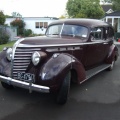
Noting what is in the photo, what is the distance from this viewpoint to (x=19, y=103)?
15.2 feet

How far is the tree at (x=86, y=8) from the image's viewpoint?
34.3 m

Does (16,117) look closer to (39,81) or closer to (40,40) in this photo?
(39,81)

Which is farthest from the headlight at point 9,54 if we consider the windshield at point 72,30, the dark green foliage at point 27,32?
the dark green foliage at point 27,32

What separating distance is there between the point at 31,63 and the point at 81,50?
5.60ft

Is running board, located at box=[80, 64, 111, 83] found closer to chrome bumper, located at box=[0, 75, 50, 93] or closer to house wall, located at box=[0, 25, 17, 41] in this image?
chrome bumper, located at box=[0, 75, 50, 93]

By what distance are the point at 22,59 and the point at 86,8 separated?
3163cm

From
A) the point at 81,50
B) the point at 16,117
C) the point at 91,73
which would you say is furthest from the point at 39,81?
the point at 91,73

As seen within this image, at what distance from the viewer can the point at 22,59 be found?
14.6 feet

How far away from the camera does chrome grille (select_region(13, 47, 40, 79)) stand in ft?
14.6

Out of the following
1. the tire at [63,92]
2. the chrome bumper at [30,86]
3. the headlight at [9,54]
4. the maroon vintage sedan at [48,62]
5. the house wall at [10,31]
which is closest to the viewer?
the chrome bumper at [30,86]

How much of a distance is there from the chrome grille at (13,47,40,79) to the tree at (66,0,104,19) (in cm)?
2931

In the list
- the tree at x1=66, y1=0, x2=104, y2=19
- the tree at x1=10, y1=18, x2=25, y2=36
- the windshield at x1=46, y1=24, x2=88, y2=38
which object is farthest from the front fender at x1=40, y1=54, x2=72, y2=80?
the tree at x1=66, y1=0, x2=104, y2=19

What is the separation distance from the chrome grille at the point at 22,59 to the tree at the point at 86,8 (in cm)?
2931

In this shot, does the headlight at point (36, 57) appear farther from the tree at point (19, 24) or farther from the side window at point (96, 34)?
the tree at point (19, 24)
